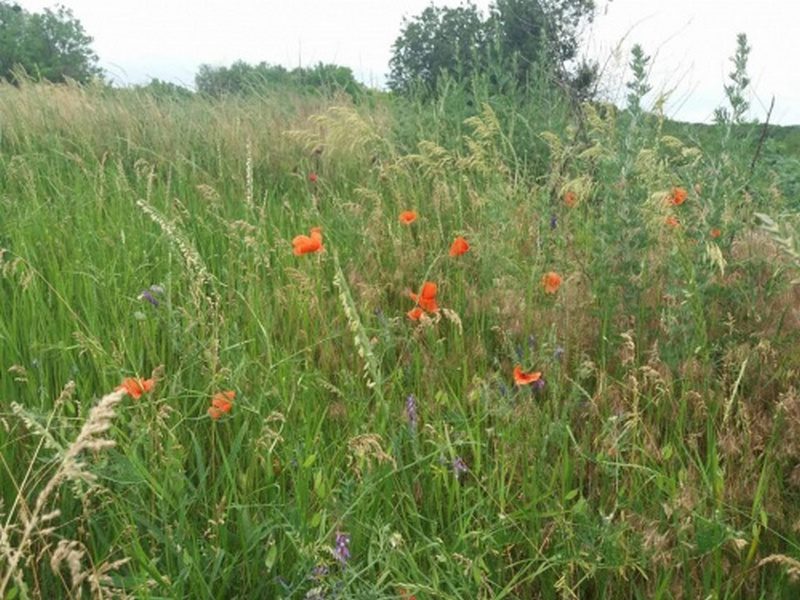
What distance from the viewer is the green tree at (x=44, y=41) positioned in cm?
5306

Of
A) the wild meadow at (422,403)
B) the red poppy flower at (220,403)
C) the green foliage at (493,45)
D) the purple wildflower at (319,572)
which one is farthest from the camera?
the green foliage at (493,45)

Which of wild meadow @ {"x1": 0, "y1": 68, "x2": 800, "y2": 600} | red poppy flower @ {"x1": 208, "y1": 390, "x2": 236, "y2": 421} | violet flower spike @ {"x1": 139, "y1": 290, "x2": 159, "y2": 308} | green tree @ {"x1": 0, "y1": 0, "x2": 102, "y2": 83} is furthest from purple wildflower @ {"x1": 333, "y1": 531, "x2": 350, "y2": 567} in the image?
green tree @ {"x1": 0, "y1": 0, "x2": 102, "y2": 83}

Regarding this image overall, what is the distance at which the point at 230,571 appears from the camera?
→ 1411mm

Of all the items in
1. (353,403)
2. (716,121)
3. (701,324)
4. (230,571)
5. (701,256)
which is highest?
(716,121)

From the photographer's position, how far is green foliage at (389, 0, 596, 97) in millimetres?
5848

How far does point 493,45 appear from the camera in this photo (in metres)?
8.58

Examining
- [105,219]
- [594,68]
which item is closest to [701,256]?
[105,219]

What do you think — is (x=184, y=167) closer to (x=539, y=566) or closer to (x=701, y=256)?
(x=701, y=256)

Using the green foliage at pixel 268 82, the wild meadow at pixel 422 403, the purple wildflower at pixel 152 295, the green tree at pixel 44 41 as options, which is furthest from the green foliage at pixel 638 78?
the green tree at pixel 44 41

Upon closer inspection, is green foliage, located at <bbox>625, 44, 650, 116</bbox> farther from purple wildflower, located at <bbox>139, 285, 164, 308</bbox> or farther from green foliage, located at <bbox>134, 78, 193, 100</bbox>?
green foliage, located at <bbox>134, 78, 193, 100</bbox>

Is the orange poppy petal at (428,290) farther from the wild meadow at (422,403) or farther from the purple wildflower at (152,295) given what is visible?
the purple wildflower at (152,295)

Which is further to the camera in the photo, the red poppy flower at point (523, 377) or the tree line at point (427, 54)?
the tree line at point (427, 54)

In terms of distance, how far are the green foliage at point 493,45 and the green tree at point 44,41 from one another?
36.5 metres

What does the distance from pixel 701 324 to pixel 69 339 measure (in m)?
1.63
